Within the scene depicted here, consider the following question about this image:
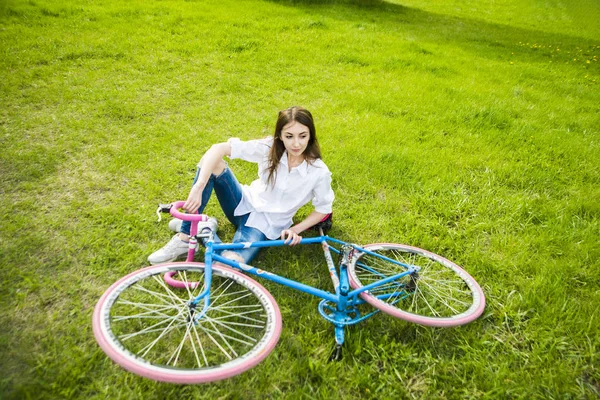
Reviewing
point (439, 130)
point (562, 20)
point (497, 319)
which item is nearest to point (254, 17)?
point (439, 130)

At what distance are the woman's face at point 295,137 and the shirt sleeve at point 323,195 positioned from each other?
34cm

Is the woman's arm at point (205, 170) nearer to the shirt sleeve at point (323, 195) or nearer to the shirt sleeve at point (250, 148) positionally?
the shirt sleeve at point (250, 148)

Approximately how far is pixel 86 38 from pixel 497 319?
8.70m

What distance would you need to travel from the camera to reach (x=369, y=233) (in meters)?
3.92

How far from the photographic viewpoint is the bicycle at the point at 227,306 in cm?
220

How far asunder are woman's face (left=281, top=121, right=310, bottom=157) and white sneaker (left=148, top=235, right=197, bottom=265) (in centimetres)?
128

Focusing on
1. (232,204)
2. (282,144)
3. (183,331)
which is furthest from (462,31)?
(183,331)

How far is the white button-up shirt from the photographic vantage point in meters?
3.25

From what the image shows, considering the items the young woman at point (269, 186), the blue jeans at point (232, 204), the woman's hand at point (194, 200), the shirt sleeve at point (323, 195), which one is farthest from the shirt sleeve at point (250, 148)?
the shirt sleeve at point (323, 195)

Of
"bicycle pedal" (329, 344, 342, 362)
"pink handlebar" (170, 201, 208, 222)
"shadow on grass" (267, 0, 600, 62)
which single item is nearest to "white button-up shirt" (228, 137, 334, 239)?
"pink handlebar" (170, 201, 208, 222)

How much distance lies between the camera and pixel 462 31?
464 inches

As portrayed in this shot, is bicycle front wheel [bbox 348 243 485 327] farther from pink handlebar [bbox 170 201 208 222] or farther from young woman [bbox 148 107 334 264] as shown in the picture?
pink handlebar [bbox 170 201 208 222]

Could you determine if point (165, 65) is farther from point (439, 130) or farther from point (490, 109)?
point (490, 109)

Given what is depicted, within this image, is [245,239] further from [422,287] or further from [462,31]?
[462,31]
